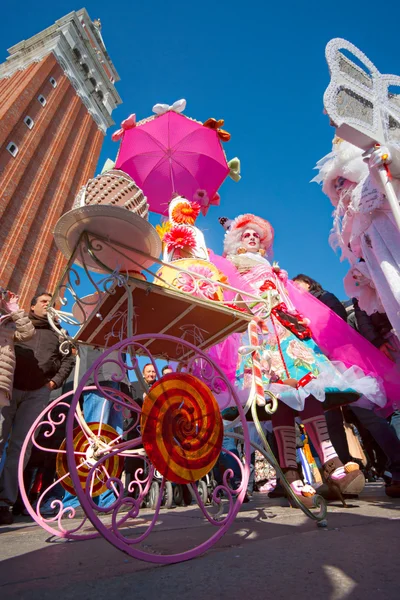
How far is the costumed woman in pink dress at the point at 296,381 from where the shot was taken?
2205mm

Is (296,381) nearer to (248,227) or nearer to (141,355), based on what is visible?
(141,355)

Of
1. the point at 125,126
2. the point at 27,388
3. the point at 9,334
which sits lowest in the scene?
the point at 27,388

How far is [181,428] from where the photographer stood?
139 cm

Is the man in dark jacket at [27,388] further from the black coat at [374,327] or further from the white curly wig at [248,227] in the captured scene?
the black coat at [374,327]

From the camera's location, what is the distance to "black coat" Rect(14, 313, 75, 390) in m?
3.21

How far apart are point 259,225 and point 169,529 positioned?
2.83m

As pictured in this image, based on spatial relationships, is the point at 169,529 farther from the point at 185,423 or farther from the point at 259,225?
the point at 259,225

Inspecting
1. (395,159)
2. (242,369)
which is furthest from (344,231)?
(242,369)

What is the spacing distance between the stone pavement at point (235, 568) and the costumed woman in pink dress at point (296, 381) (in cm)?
58

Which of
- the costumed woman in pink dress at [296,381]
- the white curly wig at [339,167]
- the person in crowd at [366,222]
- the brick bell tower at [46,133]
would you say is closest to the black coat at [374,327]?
the person in crowd at [366,222]

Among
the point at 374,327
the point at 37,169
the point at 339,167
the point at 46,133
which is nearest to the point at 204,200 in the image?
the point at 339,167

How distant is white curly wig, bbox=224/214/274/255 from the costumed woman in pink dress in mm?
825

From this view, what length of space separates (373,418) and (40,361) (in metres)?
2.98

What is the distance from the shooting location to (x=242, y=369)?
257 cm
